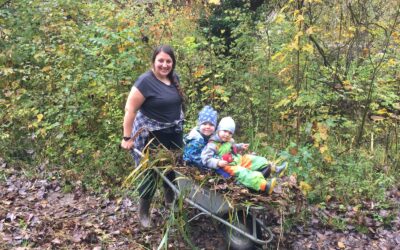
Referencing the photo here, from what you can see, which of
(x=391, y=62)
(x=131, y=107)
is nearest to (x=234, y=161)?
(x=131, y=107)

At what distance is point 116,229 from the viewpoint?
5.34 m

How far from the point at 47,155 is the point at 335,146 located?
4.94 m

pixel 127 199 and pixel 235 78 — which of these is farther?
pixel 235 78

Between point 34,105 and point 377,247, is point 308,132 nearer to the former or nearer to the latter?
point 377,247

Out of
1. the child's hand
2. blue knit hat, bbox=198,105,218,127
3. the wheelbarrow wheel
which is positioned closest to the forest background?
the wheelbarrow wheel

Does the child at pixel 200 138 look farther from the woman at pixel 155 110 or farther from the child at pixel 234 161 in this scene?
the woman at pixel 155 110

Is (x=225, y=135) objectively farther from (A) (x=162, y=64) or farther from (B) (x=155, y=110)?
(A) (x=162, y=64)

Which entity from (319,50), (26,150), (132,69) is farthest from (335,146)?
(26,150)

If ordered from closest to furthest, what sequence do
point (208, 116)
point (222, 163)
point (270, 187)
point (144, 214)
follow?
point (270, 187), point (222, 163), point (208, 116), point (144, 214)

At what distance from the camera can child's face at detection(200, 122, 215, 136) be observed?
4701mm

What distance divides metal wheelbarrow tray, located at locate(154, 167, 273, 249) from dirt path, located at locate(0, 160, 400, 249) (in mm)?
330

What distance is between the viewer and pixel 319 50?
6918mm

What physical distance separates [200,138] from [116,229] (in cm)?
172

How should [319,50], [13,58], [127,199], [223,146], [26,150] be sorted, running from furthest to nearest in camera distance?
[13,58] < [26,150] < [319,50] < [127,199] < [223,146]
